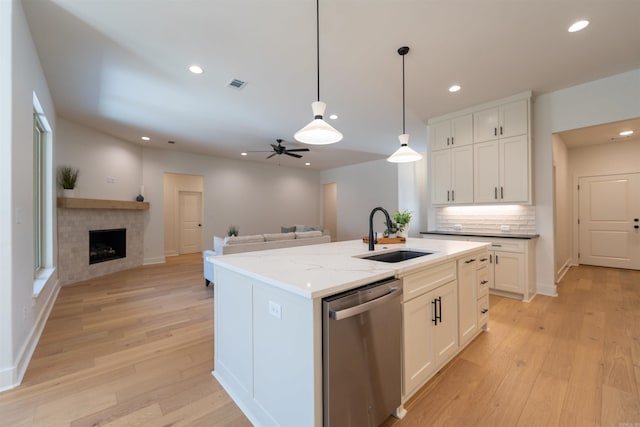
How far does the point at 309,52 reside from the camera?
8.76 feet

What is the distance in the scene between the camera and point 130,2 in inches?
80.4

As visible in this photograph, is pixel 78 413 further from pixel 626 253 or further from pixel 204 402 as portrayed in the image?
pixel 626 253

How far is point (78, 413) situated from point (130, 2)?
290 cm

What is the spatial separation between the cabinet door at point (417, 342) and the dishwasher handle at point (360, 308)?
232 millimetres

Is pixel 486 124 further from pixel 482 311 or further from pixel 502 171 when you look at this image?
pixel 482 311

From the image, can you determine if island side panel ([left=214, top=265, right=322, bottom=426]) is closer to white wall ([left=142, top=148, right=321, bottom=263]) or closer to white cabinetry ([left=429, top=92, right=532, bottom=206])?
white cabinetry ([left=429, top=92, right=532, bottom=206])

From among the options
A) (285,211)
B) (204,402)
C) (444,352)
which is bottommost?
(204,402)

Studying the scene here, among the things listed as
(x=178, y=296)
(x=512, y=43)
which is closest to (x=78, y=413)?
(x=178, y=296)

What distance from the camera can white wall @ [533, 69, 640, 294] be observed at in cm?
318

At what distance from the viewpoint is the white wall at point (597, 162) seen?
16.2 feet

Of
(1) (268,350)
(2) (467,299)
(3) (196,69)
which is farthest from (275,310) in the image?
(3) (196,69)

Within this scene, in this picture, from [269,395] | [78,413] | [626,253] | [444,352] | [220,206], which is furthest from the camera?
[220,206]

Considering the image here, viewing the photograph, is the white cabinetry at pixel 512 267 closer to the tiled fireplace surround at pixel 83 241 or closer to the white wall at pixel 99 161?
the tiled fireplace surround at pixel 83 241

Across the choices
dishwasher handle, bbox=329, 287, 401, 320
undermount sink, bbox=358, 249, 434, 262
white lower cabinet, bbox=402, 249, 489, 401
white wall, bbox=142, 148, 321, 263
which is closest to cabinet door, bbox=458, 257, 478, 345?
white lower cabinet, bbox=402, 249, 489, 401
